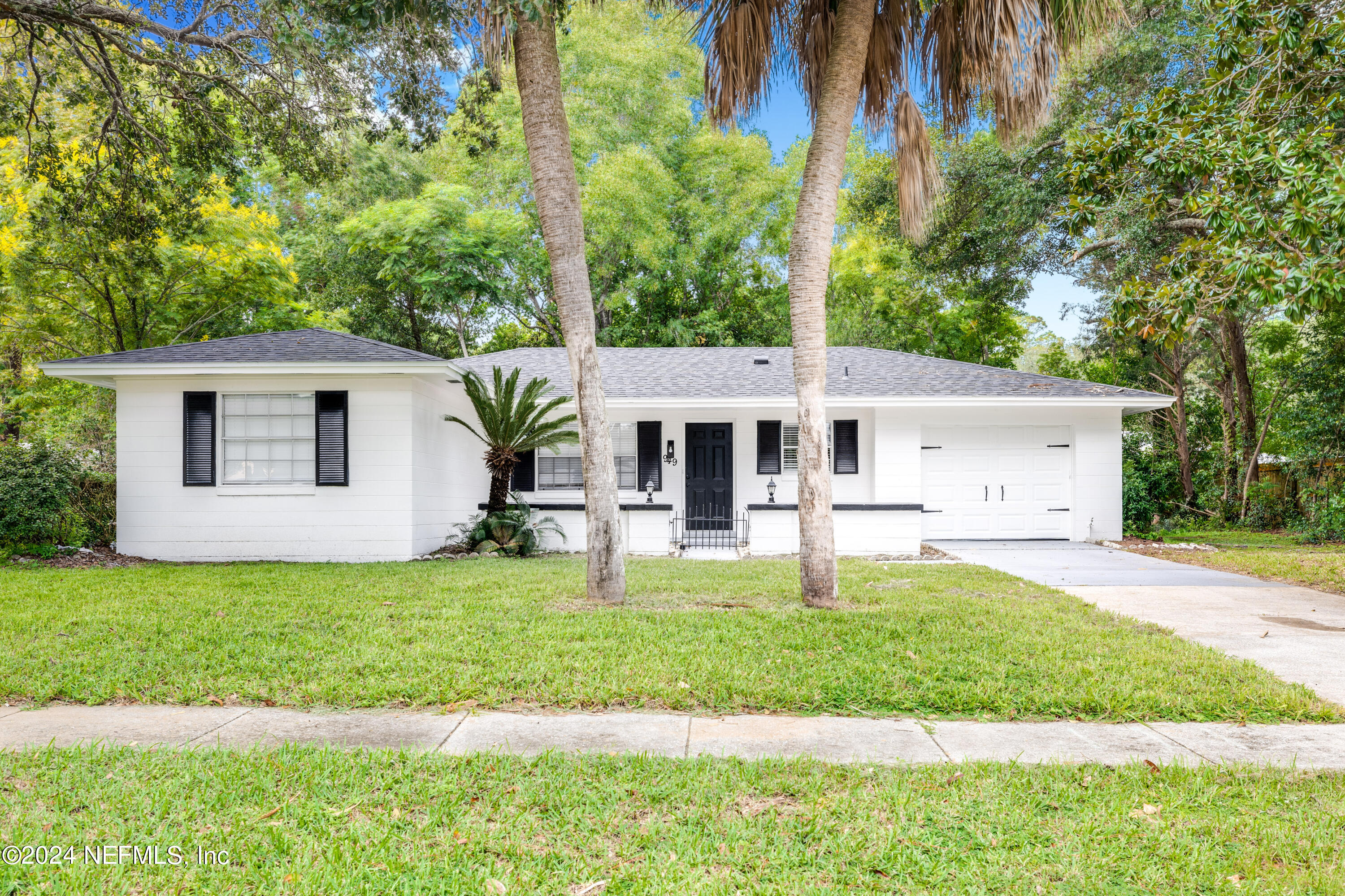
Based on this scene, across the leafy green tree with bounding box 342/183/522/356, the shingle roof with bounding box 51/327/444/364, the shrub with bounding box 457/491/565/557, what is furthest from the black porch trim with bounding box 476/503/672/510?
the leafy green tree with bounding box 342/183/522/356

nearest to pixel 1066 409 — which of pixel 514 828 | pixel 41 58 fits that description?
pixel 514 828

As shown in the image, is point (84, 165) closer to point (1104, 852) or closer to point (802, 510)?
point (802, 510)

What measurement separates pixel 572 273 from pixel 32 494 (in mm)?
8728

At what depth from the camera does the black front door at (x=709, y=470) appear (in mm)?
14805

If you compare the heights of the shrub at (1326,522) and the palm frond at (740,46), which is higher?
the palm frond at (740,46)

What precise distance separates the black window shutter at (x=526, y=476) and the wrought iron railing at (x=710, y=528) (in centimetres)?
277

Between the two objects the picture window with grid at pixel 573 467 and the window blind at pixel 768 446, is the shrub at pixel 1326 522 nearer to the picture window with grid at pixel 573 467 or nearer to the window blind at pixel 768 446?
the window blind at pixel 768 446

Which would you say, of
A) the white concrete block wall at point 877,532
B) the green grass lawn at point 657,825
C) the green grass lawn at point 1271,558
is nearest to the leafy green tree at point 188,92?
the green grass lawn at point 657,825

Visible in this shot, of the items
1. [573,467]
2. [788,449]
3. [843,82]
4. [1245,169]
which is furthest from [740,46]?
[573,467]

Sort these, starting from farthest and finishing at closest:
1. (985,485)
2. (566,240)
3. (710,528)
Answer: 1. (985,485)
2. (710,528)
3. (566,240)

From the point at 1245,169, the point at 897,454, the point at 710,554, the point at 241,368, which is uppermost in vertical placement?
the point at 1245,169

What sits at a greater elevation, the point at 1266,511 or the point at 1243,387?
the point at 1243,387

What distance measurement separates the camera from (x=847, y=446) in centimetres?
1475
